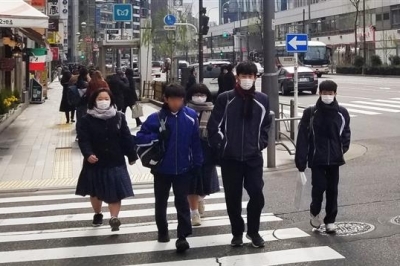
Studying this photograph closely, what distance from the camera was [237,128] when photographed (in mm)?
5977

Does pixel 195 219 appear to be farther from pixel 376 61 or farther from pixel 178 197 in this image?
pixel 376 61

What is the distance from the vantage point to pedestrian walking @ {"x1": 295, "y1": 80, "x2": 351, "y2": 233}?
21.4ft

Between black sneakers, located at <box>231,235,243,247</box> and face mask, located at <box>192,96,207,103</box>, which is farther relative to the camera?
face mask, located at <box>192,96,207,103</box>

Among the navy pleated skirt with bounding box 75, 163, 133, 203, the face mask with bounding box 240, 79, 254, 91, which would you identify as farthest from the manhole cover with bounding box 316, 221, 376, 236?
the navy pleated skirt with bounding box 75, 163, 133, 203

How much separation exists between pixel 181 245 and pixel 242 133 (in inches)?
50.8

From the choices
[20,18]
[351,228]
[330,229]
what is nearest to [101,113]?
[330,229]

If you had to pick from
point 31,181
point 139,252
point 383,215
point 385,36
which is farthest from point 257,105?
point 385,36

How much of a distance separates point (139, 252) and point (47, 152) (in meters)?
8.31

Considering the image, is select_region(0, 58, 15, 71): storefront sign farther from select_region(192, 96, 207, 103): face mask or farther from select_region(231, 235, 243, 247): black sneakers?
select_region(231, 235, 243, 247): black sneakers

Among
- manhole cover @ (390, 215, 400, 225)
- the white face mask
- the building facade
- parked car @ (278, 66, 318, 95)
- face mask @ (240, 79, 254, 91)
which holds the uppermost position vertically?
the building facade

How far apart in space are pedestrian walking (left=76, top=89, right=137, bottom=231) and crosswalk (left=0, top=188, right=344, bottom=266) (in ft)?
A: 1.83

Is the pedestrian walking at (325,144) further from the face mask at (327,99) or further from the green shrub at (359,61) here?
the green shrub at (359,61)

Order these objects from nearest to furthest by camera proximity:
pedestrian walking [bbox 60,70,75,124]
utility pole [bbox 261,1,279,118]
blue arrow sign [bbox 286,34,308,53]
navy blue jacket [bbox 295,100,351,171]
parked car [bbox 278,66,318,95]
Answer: navy blue jacket [bbox 295,100,351,171] → utility pole [bbox 261,1,279,118] → blue arrow sign [bbox 286,34,308,53] → pedestrian walking [bbox 60,70,75,124] → parked car [bbox 278,66,318,95]

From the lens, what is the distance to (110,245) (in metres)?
6.54
